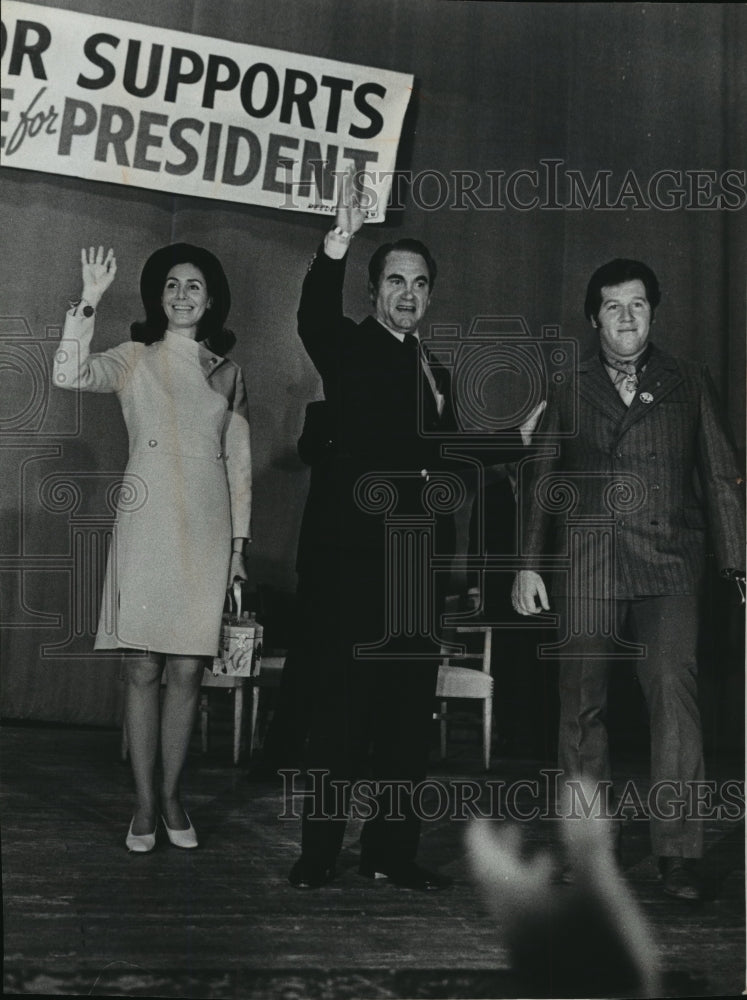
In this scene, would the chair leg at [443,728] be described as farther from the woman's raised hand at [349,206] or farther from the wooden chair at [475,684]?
the woman's raised hand at [349,206]

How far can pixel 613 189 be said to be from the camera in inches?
136

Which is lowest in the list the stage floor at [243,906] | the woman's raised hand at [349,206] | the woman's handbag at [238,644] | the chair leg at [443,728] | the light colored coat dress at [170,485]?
the stage floor at [243,906]

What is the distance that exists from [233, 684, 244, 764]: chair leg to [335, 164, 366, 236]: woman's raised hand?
131 centimetres

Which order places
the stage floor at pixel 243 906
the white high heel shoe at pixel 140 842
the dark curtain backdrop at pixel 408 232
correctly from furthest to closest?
the dark curtain backdrop at pixel 408 232 < the white high heel shoe at pixel 140 842 < the stage floor at pixel 243 906

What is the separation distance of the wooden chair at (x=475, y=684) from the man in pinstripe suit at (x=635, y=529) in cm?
18

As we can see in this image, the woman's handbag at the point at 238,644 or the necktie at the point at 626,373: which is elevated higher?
the necktie at the point at 626,373

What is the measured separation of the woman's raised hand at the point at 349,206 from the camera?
319 cm

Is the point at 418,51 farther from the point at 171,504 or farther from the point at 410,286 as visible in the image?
the point at 171,504

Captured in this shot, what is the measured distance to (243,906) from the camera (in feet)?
9.68

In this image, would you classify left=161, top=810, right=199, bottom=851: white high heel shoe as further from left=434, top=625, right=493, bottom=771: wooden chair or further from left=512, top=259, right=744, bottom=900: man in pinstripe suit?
left=512, top=259, right=744, bottom=900: man in pinstripe suit

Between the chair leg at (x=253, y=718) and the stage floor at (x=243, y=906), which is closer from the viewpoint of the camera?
the stage floor at (x=243, y=906)

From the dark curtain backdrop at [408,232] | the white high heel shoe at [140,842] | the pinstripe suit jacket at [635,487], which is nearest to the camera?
the white high heel shoe at [140,842]

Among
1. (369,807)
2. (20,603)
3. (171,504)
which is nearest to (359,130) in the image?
(171,504)

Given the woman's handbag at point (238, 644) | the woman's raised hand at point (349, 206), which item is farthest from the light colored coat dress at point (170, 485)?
the woman's raised hand at point (349, 206)
